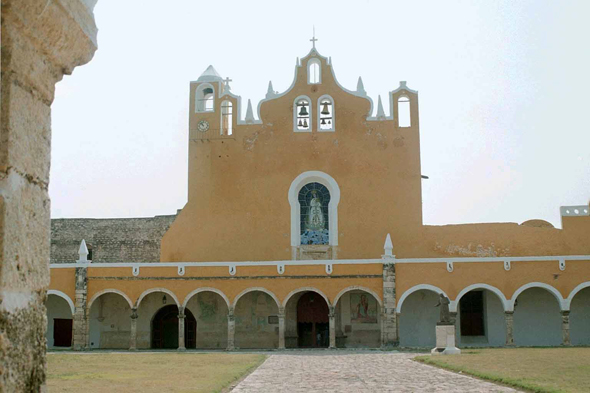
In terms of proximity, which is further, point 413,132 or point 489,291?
point 413,132

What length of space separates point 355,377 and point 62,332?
15782 millimetres

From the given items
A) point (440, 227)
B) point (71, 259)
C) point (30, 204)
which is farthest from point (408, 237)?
point (30, 204)

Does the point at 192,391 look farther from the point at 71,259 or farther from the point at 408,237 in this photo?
the point at 71,259

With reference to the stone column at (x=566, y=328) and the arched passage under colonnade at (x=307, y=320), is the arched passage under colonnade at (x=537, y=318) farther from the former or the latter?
the arched passage under colonnade at (x=307, y=320)

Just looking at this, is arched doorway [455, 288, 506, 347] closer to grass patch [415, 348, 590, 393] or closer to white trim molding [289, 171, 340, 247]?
grass patch [415, 348, 590, 393]

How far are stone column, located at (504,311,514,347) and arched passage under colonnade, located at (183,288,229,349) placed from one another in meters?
9.32

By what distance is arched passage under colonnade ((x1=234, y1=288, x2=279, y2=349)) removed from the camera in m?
24.0

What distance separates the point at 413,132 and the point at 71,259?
60.4ft

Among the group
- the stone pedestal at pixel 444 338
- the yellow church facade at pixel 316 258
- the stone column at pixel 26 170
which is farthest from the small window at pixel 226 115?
the stone column at pixel 26 170

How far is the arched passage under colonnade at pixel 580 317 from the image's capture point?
75.8 ft

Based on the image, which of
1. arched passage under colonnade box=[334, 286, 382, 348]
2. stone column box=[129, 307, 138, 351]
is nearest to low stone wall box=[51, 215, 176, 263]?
stone column box=[129, 307, 138, 351]

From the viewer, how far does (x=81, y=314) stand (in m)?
23.4

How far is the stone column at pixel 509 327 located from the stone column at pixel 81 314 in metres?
13.8

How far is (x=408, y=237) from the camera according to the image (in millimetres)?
24906
